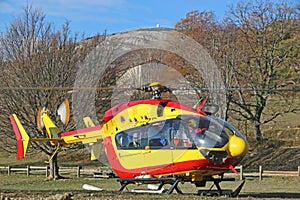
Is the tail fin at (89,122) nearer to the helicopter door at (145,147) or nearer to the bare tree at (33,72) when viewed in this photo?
the helicopter door at (145,147)

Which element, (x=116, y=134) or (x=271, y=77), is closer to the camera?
(x=116, y=134)

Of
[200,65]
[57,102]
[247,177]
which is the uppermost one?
[200,65]

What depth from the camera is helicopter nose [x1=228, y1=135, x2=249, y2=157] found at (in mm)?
14719

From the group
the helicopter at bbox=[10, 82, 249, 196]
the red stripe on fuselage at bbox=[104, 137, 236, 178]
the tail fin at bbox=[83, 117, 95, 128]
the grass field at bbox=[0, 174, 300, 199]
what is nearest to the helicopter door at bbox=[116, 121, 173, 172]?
the helicopter at bbox=[10, 82, 249, 196]

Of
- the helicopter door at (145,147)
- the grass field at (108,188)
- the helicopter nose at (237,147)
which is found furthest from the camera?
the helicopter door at (145,147)

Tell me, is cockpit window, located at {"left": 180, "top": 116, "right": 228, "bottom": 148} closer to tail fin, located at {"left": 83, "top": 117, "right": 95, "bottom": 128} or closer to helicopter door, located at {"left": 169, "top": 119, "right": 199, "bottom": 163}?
helicopter door, located at {"left": 169, "top": 119, "right": 199, "bottom": 163}

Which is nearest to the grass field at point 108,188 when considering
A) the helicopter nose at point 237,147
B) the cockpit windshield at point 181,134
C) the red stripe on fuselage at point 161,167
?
the red stripe on fuselage at point 161,167

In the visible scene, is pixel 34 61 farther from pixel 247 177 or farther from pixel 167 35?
pixel 247 177

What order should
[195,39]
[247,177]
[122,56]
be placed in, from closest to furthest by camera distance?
[247,177] → [122,56] → [195,39]

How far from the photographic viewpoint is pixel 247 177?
31062 mm

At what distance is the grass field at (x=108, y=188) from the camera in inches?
510

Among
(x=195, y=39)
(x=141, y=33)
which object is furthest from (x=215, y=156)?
(x=141, y=33)

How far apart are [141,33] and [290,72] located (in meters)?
13.7

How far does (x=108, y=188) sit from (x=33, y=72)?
12568mm
